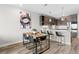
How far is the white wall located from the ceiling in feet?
0.42

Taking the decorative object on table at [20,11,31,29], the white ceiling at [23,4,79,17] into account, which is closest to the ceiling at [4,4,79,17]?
the white ceiling at [23,4,79,17]

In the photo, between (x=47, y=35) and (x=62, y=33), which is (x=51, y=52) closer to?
(x=47, y=35)

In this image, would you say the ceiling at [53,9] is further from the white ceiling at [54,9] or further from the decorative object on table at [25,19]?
the decorative object on table at [25,19]

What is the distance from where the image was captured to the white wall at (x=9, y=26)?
1544 millimetres

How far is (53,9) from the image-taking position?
168cm

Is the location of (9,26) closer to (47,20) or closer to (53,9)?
(47,20)

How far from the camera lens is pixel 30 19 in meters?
1.75

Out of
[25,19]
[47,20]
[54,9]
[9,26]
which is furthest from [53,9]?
[9,26]

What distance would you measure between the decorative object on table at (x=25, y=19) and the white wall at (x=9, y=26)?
0.08 metres

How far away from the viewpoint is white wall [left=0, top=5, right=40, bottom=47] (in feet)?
5.06

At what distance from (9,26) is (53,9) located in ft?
2.94

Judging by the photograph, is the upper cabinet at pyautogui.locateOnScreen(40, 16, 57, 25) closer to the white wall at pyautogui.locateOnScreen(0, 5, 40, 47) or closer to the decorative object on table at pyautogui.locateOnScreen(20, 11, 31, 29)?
the white wall at pyautogui.locateOnScreen(0, 5, 40, 47)

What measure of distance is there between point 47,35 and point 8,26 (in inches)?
30.6

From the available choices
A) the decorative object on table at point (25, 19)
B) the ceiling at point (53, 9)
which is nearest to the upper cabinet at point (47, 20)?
the ceiling at point (53, 9)
